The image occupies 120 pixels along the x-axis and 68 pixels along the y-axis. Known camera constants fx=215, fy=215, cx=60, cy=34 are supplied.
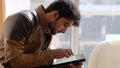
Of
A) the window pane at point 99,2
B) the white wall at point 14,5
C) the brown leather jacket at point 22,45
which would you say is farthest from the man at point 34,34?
the window pane at point 99,2

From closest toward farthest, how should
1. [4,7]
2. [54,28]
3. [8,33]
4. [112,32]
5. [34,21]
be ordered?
[8,33], [34,21], [54,28], [4,7], [112,32]

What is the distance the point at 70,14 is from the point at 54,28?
0.13m

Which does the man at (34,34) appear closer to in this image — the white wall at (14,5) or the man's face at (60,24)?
the man's face at (60,24)

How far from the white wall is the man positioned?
48cm

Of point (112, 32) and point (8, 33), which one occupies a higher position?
point (8, 33)

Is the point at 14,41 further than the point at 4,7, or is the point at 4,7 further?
the point at 4,7

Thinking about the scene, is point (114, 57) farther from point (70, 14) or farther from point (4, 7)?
Answer: point (4, 7)

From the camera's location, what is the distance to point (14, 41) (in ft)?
3.34

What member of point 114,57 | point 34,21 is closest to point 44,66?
point 34,21

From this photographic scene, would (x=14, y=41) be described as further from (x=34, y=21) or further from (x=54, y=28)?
Result: (x=54, y=28)

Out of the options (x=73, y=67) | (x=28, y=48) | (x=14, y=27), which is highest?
(x=14, y=27)

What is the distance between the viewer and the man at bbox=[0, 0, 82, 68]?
3.34ft

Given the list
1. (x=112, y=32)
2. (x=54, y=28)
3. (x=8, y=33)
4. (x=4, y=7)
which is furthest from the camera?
(x=112, y=32)

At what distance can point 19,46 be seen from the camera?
1032 mm
